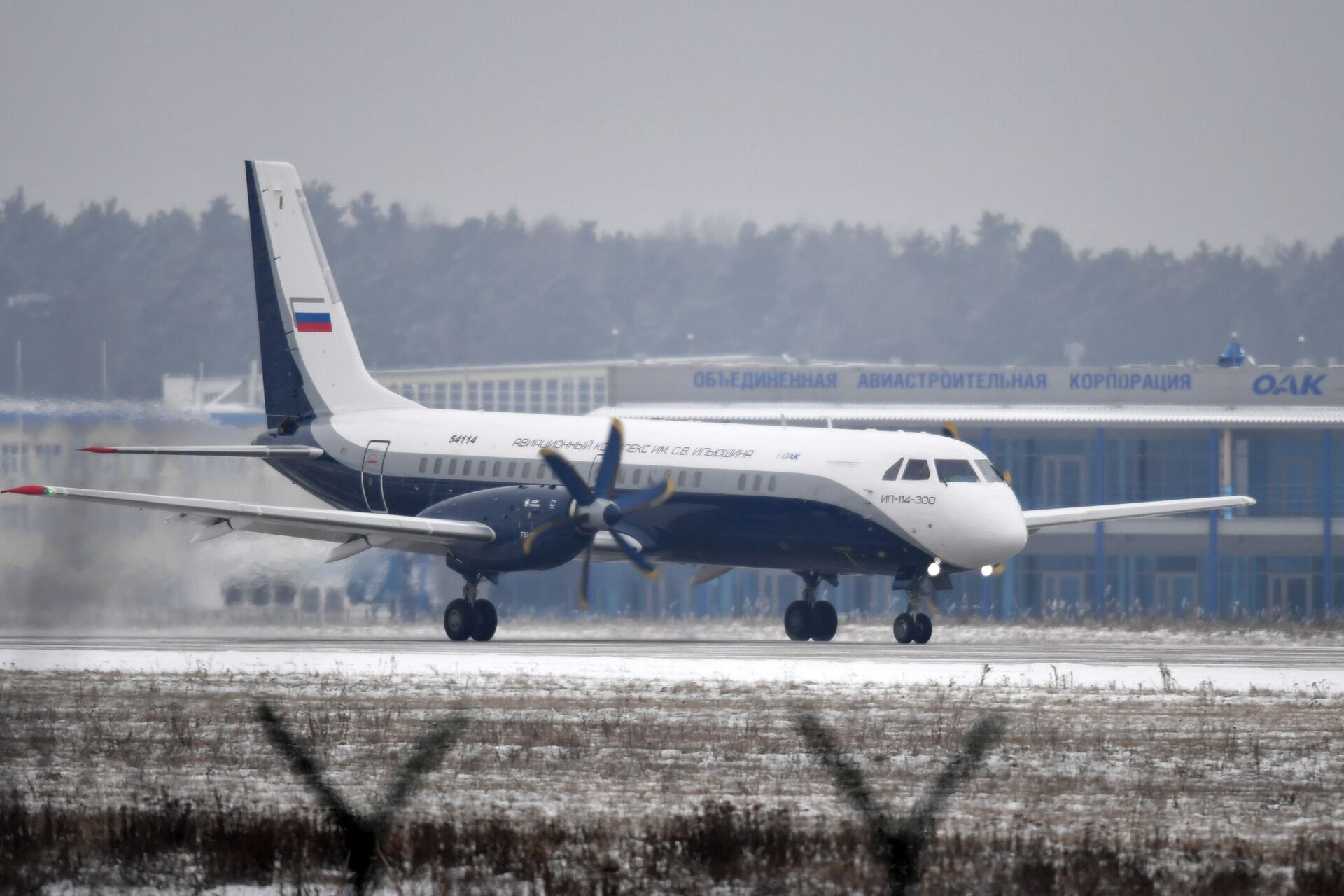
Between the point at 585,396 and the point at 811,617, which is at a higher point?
the point at 585,396

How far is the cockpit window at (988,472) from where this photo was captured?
34.2m

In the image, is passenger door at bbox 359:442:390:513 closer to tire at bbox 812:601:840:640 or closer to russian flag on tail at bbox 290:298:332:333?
russian flag on tail at bbox 290:298:332:333

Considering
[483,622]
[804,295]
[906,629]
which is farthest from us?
[804,295]

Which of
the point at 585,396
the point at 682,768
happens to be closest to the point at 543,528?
the point at 682,768

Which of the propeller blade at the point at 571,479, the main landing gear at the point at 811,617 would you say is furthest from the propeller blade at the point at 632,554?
the main landing gear at the point at 811,617

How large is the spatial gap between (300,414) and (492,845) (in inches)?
1145

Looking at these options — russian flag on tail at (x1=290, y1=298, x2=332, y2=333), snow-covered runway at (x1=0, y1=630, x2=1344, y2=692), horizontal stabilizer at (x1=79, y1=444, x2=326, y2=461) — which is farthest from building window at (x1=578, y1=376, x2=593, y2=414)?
snow-covered runway at (x1=0, y1=630, x2=1344, y2=692)

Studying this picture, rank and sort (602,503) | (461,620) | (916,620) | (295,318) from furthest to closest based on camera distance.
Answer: (295,318) → (461,620) → (916,620) → (602,503)

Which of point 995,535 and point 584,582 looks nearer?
point 995,535

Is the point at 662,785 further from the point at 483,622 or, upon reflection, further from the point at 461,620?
the point at 483,622

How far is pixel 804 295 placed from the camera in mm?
166125

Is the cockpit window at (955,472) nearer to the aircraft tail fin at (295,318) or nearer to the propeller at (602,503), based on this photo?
the propeller at (602,503)

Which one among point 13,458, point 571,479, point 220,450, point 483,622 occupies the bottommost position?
point 483,622

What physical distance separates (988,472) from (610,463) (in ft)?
22.3
